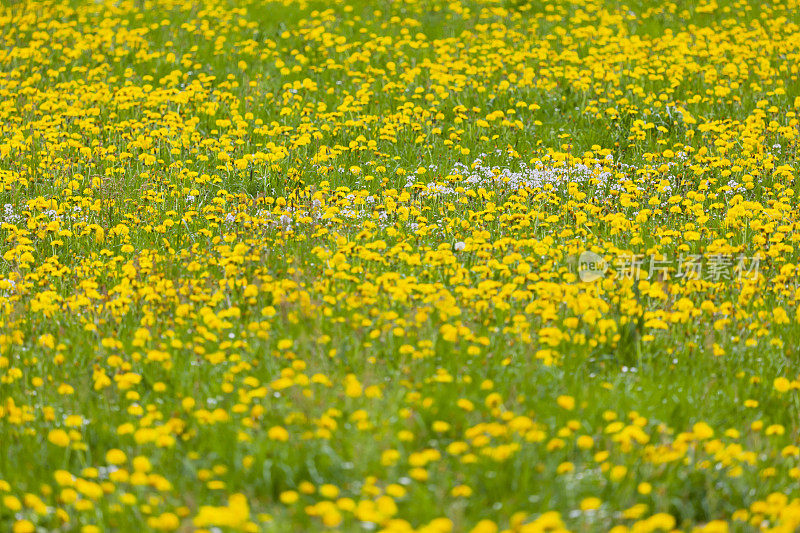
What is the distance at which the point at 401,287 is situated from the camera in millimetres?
4746

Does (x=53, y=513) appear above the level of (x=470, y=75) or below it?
below

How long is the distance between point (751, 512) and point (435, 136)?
5811 mm

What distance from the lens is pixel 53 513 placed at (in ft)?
10.7

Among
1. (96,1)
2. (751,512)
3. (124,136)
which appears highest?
(96,1)

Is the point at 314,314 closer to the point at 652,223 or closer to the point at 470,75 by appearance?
the point at 652,223

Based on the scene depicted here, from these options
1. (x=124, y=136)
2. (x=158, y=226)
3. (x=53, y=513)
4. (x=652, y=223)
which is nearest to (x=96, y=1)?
(x=124, y=136)

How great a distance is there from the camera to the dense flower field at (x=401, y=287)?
3.32 metres

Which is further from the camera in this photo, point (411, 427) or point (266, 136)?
point (266, 136)

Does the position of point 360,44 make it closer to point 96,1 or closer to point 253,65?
point 253,65

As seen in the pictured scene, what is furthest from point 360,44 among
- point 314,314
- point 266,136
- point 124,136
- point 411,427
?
point 411,427

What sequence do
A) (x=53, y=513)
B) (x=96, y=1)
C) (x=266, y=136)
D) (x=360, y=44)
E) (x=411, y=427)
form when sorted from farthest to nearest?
(x=96, y=1), (x=360, y=44), (x=266, y=136), (x=411, y=427), (x=53, y=513)

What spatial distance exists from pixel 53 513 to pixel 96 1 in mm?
12321

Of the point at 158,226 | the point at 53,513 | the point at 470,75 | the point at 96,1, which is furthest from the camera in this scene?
the point at 96,1

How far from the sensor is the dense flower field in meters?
3.32
